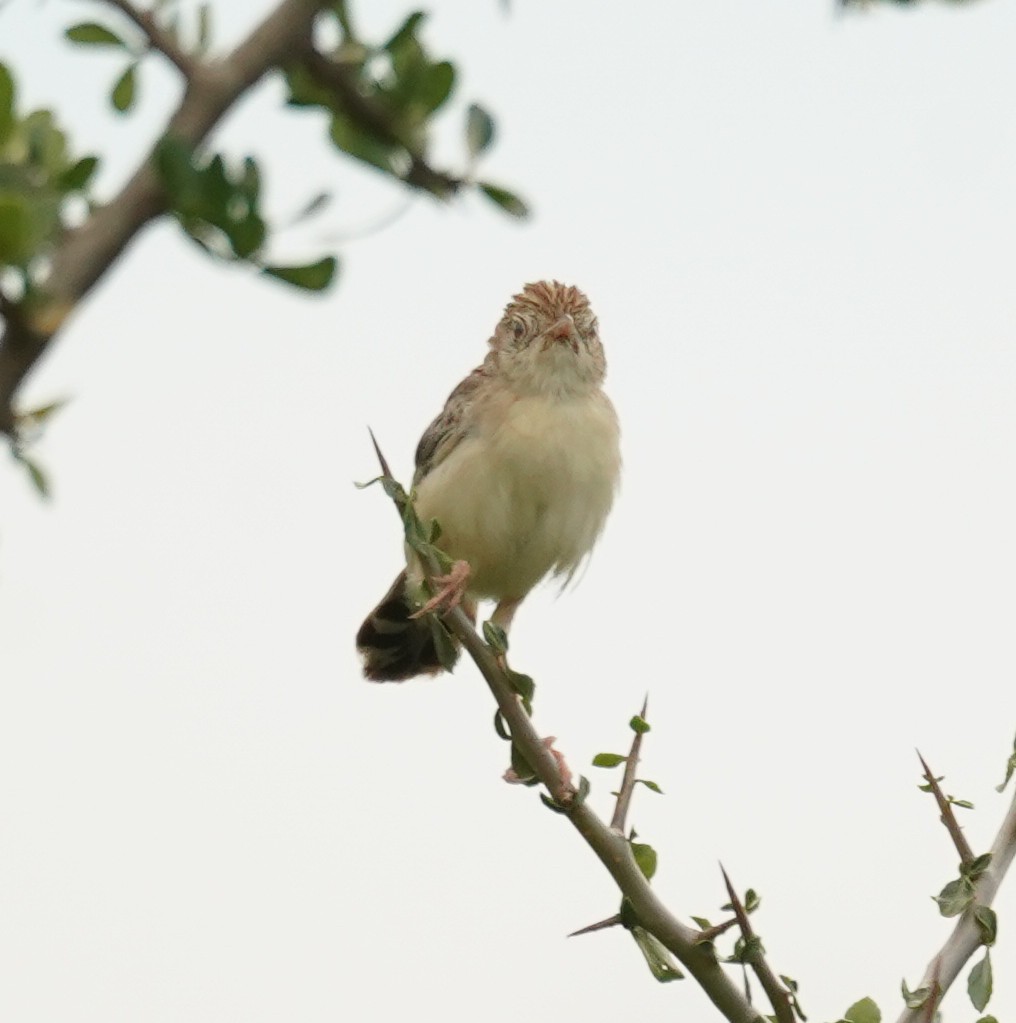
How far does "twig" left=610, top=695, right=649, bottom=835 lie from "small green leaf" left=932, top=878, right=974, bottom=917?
672 millimetres

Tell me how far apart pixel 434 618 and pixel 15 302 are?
2.83 meters

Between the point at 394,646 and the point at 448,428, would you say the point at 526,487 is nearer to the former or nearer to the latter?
the point at 448,428

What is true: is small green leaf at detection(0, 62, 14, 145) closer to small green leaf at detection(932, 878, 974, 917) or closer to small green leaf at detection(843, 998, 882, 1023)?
small green leaf at detection(932, 878, 974, 917)

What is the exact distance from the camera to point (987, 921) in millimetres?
3266

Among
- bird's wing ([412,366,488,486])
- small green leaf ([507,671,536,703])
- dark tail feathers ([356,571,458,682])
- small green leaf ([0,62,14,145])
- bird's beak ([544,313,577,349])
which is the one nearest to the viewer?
small green leaf ([0,62,14,145])

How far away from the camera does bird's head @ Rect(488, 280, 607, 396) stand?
6.71 meters

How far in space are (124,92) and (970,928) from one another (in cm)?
238

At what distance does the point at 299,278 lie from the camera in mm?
1529

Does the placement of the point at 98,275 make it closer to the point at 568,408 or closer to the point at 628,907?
the point at 628,907

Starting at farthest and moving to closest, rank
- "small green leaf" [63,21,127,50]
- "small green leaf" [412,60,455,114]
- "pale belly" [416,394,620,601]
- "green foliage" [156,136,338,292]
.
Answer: "pale belly" [416,394,620,601]
"small green leaf" [63,21,127,50]
"small green leaf" [412,60,455,114]
"green foliage" [156,136,338,292]

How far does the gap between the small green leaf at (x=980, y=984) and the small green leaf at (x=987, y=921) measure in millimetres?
163

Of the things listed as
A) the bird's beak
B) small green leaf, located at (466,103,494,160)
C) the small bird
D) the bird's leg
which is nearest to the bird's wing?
the small bird

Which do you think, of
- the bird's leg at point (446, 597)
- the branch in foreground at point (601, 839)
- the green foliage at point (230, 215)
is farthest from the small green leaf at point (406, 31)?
the bird's leg at point (446, 597)

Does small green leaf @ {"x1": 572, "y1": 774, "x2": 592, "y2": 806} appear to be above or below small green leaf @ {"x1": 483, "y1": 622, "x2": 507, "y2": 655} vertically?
below
